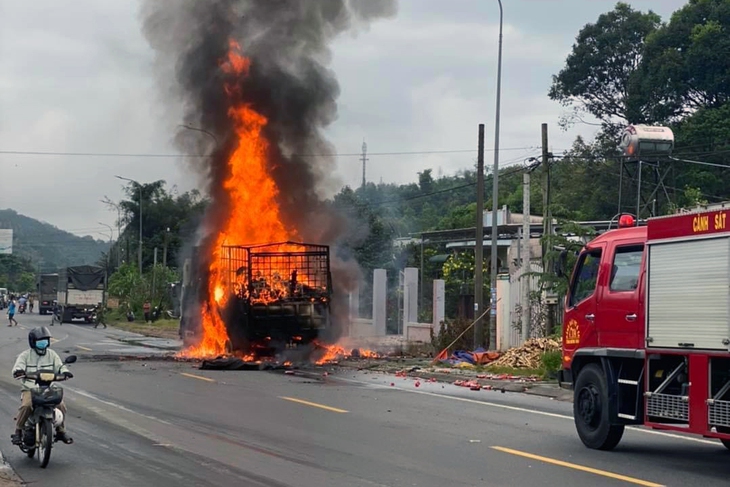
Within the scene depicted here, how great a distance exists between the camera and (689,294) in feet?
31.7

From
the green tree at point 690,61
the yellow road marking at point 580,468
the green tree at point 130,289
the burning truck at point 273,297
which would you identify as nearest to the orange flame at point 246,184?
the burning truck at point 273,297

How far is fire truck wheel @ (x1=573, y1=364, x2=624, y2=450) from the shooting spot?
10734 millimetres

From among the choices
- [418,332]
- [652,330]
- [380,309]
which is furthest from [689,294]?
[380,309]

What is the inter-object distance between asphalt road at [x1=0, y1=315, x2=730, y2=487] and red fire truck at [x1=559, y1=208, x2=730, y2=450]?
545mm

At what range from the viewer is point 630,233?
11.2 metres

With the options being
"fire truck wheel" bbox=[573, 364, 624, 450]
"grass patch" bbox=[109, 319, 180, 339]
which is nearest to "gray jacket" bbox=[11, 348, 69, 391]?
"fire truck wheel" bbox=[573, 364, 624, 450]

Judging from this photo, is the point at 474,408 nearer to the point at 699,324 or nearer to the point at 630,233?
the point at 630,233

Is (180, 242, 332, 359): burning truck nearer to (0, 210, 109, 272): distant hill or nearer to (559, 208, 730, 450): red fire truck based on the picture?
(559, 208, 730, 450): red fire truck

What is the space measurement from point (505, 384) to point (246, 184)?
42.0ft

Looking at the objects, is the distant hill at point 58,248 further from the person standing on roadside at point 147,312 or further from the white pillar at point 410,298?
the white pillar at point 410,298

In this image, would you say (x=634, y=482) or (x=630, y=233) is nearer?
(x=634, y=482)

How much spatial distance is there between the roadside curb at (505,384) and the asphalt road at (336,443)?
721mm

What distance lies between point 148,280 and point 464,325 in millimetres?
42349

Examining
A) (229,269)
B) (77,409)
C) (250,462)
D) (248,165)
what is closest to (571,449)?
(250,462)
